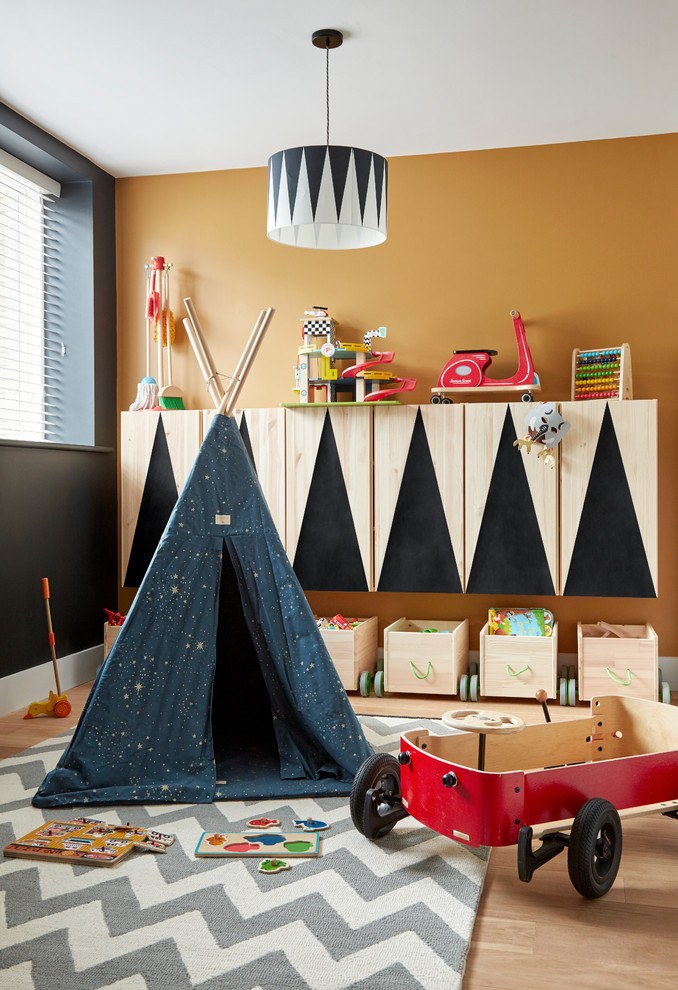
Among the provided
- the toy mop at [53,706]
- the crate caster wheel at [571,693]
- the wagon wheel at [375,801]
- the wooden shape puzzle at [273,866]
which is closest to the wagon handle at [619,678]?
the crate caster wheel at [571,693]

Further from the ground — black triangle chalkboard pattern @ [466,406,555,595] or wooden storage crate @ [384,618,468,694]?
black triangle chalkboard pattern @ [466,406,555,595]

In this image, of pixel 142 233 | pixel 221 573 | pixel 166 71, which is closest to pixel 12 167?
pixel 142 233

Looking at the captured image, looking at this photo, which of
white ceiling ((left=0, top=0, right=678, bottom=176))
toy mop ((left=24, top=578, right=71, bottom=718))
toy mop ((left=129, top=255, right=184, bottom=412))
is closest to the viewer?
white ceiling ((left=0, top=0, right=678, bottom=176))

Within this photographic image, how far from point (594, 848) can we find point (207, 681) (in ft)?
4.55

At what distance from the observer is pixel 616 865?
7.18 ft

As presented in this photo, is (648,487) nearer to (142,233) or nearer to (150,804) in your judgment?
Result: (150,804)

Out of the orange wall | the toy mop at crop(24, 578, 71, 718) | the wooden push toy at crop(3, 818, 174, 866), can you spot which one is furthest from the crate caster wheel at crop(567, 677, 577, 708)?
the toy mop at crop(24, 578, 71, 718)

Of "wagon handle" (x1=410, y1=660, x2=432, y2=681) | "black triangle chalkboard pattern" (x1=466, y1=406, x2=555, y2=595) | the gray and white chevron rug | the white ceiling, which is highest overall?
the white ceiling

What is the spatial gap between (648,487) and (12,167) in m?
3.44

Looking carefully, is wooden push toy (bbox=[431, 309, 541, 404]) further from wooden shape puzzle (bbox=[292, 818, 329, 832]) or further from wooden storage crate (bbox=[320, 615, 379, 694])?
wooden shape puzzle (bbox=[292, 818, 329, 832])

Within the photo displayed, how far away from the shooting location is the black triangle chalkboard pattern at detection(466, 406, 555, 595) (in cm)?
403

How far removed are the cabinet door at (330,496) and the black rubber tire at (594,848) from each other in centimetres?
214

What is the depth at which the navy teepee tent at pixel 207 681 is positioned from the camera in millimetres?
2787

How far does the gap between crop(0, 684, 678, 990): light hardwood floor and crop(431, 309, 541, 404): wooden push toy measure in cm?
212
